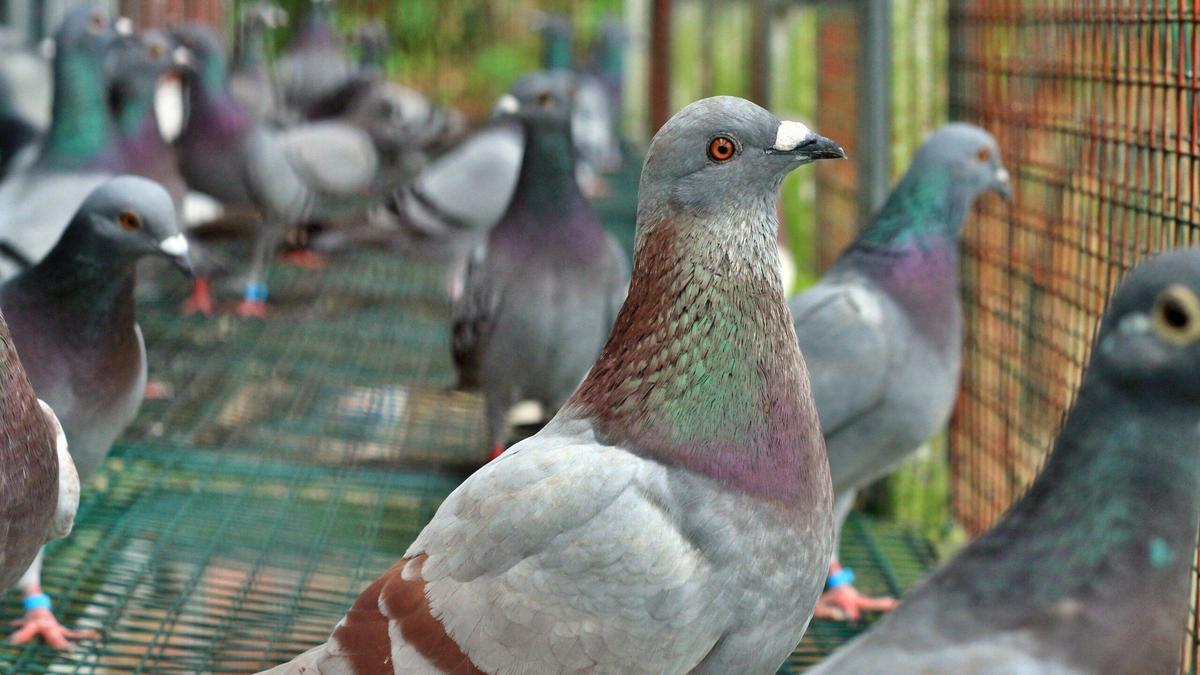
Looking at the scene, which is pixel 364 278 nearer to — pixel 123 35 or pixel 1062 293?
pixel 123 35

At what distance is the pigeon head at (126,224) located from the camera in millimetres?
3658

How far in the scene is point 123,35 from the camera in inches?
261

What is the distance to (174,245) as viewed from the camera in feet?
12.4

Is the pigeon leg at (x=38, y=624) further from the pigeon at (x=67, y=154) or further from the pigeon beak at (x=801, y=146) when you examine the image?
the pigeon beak at (x=801, y=146)

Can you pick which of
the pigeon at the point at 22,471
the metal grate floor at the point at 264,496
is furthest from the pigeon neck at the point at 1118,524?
the metal grate floor at the point at 264,496

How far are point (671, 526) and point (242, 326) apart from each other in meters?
→ 5.26

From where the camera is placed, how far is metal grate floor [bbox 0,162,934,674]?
12.0 feet

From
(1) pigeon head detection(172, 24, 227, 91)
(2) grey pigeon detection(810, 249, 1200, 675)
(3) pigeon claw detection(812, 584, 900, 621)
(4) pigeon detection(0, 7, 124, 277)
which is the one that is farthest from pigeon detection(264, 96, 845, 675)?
(1) pigeon head detection(172, 24, 227, 91)

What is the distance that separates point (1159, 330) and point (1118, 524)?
0.26 meters

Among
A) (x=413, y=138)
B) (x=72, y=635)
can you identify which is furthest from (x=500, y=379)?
(x=413, y=138)

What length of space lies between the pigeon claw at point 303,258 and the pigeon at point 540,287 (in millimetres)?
Answer: 4022


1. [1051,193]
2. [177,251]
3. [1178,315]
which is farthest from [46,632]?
[1051,193]

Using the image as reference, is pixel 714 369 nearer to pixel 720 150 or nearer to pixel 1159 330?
pixel 720 150

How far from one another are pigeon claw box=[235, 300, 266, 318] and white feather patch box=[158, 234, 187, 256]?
357 cm
